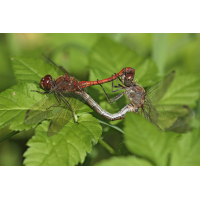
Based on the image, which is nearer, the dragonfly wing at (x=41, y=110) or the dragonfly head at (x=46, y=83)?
the dragonfly wing at (x=41, y=110)

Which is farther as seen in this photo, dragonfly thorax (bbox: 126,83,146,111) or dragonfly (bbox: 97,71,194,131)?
dragonfly thorax (bbox: 126,83,146,111)

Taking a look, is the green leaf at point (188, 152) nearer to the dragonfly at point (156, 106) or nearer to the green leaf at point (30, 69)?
the dragonfly at point (156, 106)

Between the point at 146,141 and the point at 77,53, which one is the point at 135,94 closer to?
the point at 146,141

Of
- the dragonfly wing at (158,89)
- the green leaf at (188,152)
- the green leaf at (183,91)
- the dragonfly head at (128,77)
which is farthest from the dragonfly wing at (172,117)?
the green leaf at (188,152)

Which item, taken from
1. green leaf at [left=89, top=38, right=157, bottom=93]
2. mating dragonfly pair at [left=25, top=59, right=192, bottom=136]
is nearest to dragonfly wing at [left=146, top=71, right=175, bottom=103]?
mating dragonfly pair at [left=25, top=59, right=192, bottom=136]

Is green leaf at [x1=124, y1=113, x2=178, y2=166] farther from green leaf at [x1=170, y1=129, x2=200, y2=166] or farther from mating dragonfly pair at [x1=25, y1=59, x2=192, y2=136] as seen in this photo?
mating dragonfly pair at [x1=25, y1=59, x2=192, y2=136]

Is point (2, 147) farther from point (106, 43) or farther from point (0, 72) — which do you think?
point (106, 43)

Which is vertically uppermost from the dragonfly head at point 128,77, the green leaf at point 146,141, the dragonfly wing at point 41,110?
the dragonfly head at point 128,77

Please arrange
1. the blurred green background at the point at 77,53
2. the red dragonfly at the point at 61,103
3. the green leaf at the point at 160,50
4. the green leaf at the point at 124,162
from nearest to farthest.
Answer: the green leaf at the point at 124,162, the red dragonfly at the point at 61,103, the blurred green background at the point at 77,53, the green leaf at the point at 160,50
